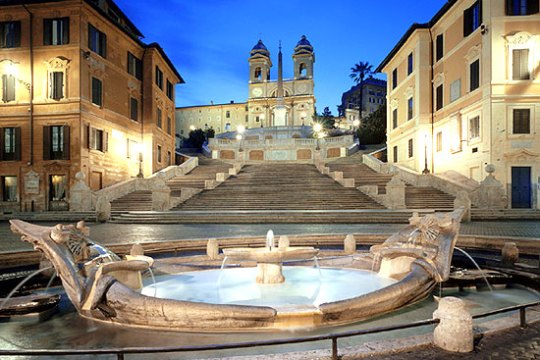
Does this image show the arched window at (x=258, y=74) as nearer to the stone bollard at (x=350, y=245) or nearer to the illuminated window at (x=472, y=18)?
the illuminated window at (x=472, y=18)

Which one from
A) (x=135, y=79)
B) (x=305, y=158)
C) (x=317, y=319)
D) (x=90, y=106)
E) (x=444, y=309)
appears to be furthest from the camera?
(x=305, y=158)

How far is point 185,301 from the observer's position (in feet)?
16.1

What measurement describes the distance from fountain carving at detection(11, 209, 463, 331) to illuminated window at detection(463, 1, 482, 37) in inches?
946

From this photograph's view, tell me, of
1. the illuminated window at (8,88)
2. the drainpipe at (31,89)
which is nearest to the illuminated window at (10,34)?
the drainpipe at (31,89)

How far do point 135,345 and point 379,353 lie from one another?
9.50ft

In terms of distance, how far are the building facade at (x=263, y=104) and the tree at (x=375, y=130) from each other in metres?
31.1

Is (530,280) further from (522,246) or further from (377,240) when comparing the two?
(377,240)

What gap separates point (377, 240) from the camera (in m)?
10.9

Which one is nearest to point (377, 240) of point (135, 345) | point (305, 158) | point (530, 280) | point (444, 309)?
point (530, 280)

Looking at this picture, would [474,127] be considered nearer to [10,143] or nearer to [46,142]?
[46,142]

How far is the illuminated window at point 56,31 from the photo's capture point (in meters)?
27.1

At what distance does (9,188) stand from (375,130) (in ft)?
146

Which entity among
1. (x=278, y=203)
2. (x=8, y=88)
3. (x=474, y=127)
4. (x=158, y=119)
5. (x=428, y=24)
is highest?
(x=428, y=24)

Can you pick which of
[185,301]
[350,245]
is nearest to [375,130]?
[350,245]
